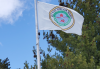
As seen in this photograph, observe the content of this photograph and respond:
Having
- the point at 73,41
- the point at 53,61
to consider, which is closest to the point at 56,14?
the point at 53,61

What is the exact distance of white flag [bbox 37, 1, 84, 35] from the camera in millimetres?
7484

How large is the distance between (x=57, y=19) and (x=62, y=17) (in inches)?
14.4

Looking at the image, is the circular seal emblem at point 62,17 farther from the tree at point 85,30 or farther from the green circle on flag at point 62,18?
the tree at point 85,30

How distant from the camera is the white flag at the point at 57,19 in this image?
24.6 feet

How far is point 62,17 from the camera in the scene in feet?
26.6

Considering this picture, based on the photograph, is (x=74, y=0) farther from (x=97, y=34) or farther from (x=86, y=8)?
(x=97, y=34)

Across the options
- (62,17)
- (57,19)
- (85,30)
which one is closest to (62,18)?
(62,17)

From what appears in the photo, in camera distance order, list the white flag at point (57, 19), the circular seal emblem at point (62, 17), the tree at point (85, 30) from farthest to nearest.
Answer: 1. the tree at point (85, 30)
2. the circular seal emblem at point (62, 17)
3. the white flag at point (57, 19)

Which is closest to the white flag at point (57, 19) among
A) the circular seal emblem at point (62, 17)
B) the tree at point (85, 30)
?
the circular seal emblem at point (62, 17)

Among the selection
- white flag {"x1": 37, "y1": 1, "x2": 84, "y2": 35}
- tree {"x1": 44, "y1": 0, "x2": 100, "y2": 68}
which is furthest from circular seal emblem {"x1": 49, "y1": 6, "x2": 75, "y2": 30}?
tree {"x1": 44, "y1": 0, "x2": 100, "y2": 68}

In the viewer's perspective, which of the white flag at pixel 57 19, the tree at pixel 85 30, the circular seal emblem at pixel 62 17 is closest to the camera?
the white flag at pixel 57 19

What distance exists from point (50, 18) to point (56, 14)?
49 cm

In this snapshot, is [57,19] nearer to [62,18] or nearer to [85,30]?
[62,18]

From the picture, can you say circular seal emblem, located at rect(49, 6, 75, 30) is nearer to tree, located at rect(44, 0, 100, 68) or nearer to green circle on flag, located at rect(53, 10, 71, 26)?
green circle on flag, located at rect(53, 10, 71, 26)
